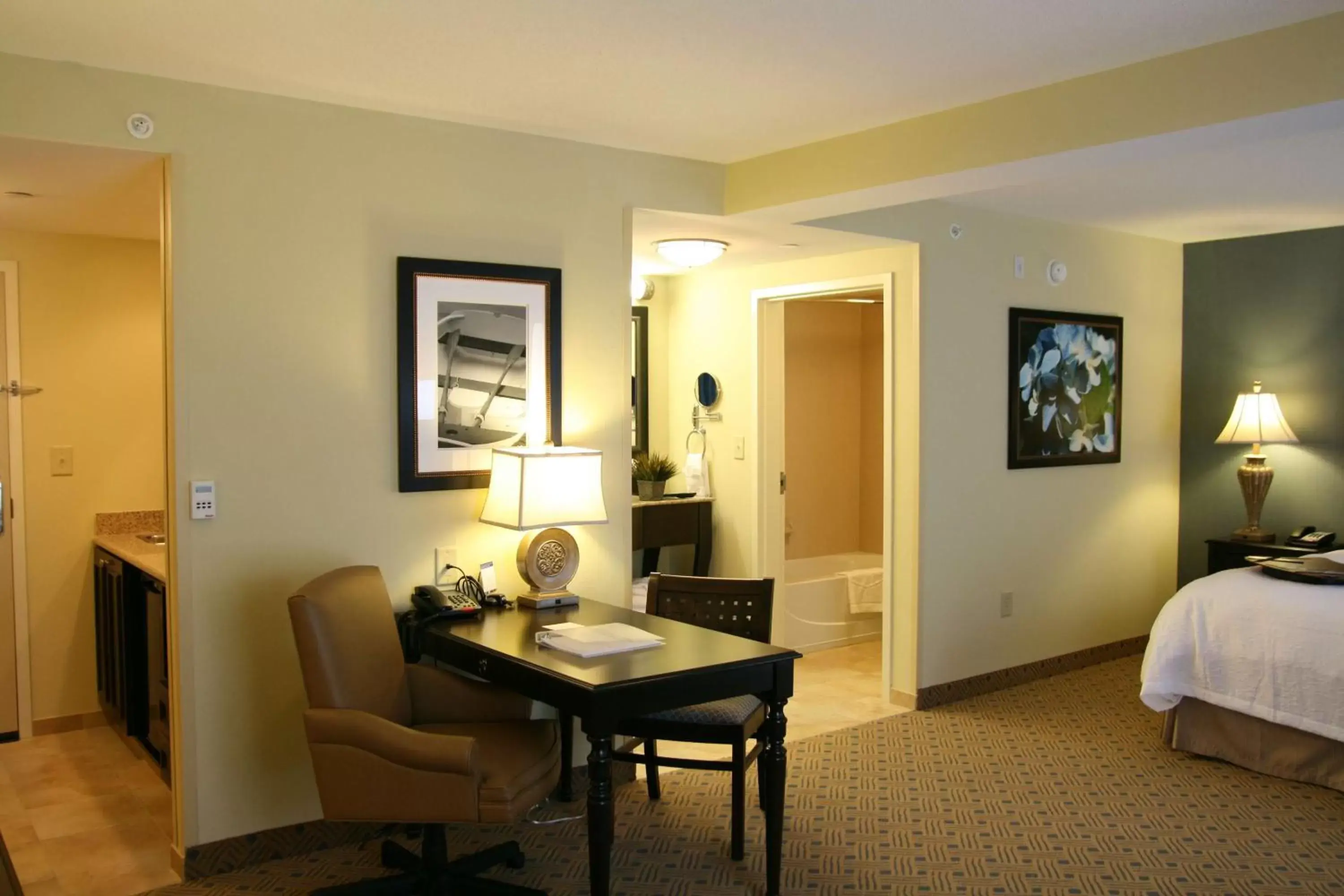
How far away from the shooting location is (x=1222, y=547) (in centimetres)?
567

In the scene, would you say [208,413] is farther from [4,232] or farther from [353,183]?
[4,232]

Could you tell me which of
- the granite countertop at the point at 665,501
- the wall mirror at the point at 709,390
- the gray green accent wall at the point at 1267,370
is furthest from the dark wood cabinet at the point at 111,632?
the gray green accent wall at the point at 1267,370

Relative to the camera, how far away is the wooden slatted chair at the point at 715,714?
10.8 feet

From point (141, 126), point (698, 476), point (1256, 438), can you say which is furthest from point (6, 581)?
point (1256, 438)

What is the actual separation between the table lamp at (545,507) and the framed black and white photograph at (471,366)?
0.12 meters

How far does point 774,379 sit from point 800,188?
6.37 feet

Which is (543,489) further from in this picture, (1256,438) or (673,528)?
(1256,438)

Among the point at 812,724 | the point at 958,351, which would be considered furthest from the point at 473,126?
the point at 812,724

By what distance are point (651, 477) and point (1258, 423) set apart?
311 centimetres

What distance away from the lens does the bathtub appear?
235 inches

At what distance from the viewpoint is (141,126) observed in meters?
3.04

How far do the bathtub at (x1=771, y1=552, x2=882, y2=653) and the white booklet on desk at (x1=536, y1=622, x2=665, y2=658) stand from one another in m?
2.73

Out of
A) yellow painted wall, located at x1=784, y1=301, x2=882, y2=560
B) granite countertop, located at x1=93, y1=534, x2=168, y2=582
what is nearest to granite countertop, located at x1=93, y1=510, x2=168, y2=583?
granite countertop, located at x1=93, y1=534, x2=168, y2=582

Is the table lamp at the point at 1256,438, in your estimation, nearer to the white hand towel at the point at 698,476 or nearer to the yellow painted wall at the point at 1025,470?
the yellow painted wall at the point at 1025,470
